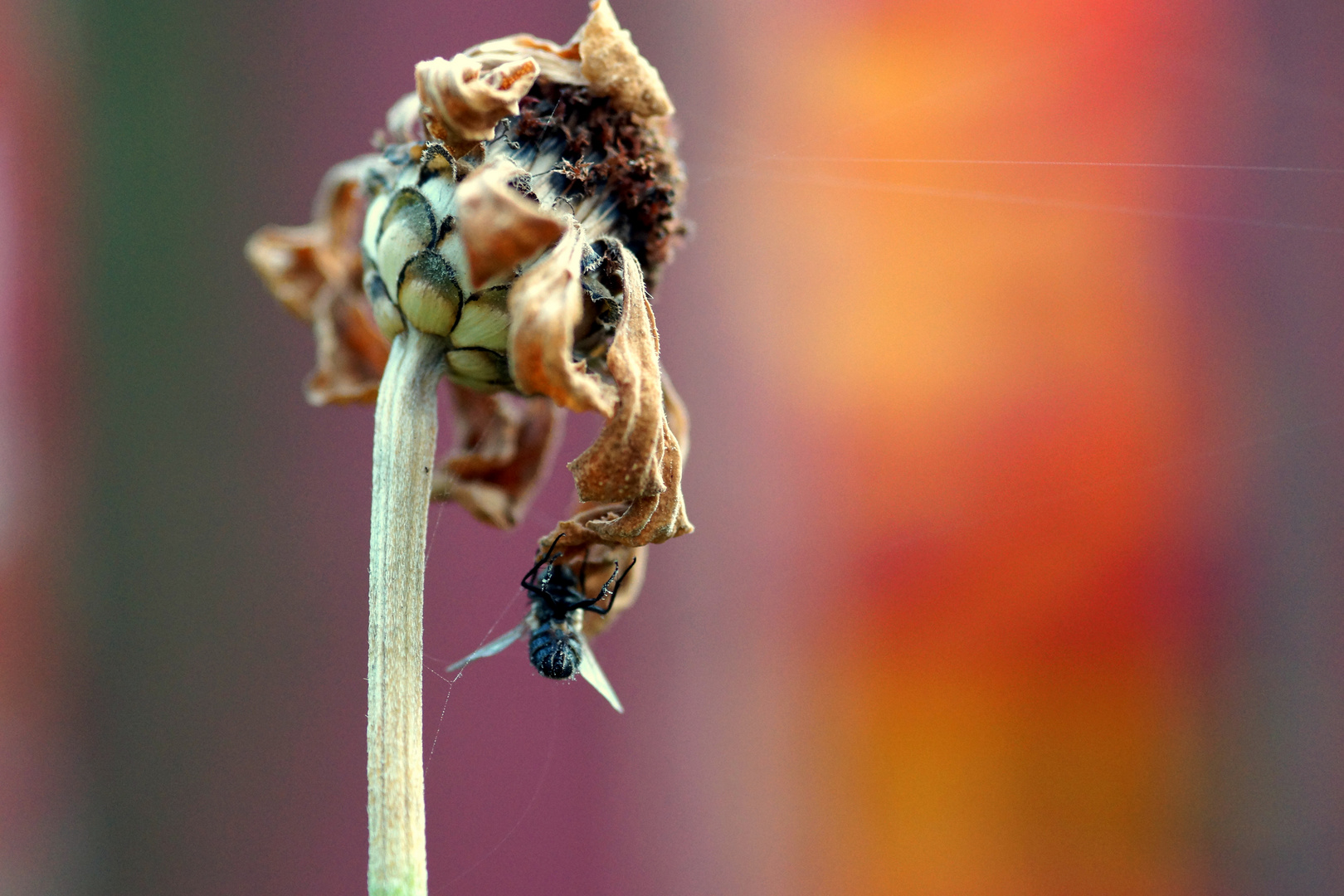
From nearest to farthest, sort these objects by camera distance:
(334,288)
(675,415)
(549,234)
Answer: (549,234)
(675,415)
(334,288)

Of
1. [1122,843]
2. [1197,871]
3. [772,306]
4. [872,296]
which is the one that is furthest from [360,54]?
[1197,871]

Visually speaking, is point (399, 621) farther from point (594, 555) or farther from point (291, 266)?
point (291, 266)

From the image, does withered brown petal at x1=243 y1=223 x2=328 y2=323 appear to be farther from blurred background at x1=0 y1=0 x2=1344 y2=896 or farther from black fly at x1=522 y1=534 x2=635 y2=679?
blurred background at x1=0 y1=0 x2=1344 y2=896

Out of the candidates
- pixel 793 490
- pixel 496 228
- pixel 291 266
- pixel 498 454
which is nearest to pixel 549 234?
pixel 496 228

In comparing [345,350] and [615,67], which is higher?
[615,67]

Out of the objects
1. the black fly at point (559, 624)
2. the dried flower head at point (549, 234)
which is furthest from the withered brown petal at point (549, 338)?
the black fly at point (559, 624)

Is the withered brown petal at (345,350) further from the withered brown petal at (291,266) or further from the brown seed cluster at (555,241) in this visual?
the brown seed cluster at (555,241)
